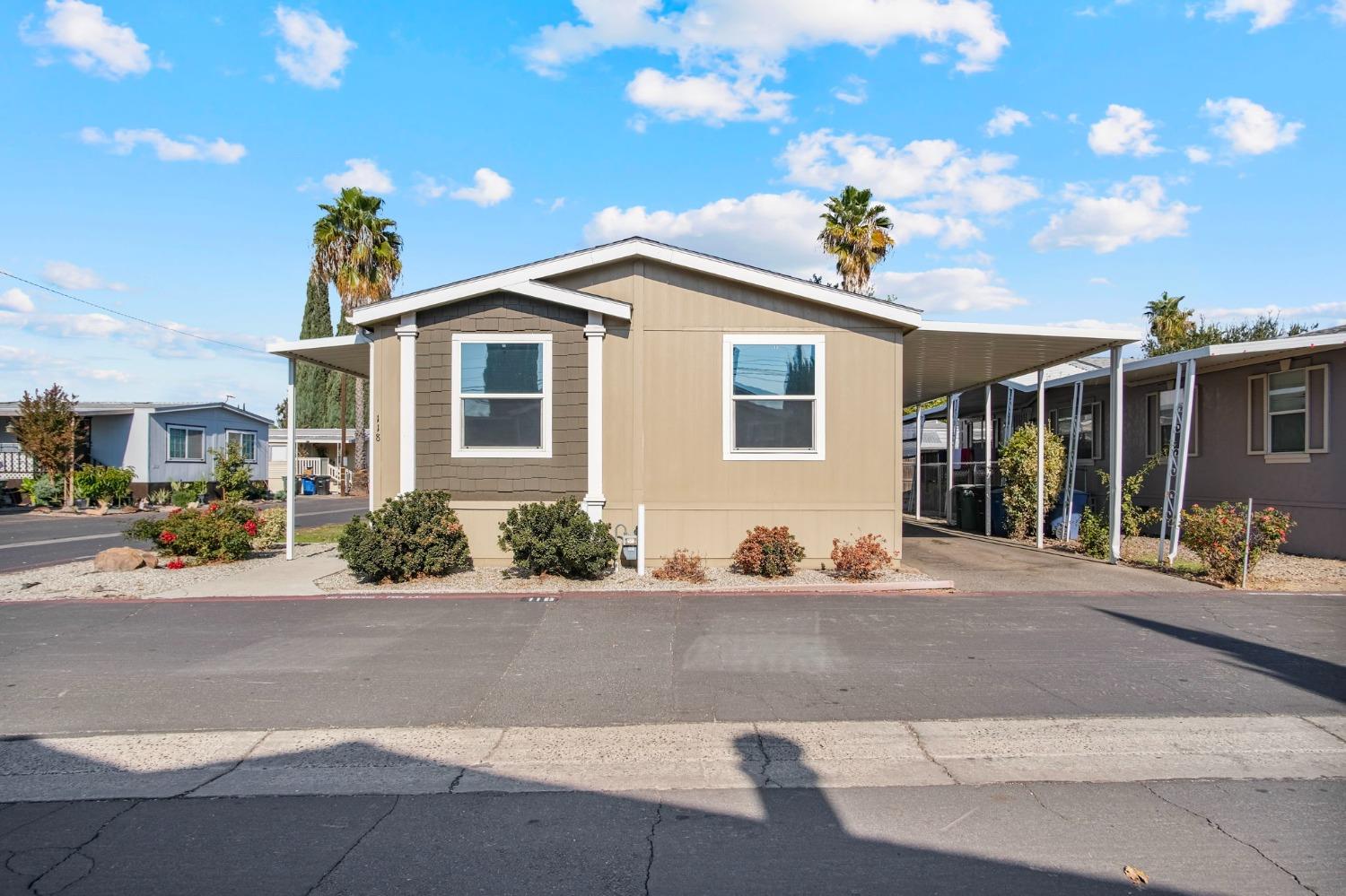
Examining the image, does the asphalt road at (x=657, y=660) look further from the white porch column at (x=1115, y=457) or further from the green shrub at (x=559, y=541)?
the white porch column at (x=1115, y=457)

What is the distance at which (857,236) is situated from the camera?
30.7m

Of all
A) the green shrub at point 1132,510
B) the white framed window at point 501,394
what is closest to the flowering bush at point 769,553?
the white framed window at point 501,394

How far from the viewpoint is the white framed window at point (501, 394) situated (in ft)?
38.9

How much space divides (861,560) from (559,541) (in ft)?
12.3

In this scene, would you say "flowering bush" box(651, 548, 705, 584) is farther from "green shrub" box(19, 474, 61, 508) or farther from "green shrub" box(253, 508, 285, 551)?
"green shrub" box(19, 474, 61, 508)

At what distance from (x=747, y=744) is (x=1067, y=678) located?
2.97 m

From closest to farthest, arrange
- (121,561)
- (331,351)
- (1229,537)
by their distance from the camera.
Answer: (1229,537) → (121,561) → (331,351)

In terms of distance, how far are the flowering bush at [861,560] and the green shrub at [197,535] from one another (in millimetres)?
8733

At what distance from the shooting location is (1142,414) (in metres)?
17.6

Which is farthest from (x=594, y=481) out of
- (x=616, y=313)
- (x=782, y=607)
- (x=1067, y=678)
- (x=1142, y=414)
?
(x=1142, y=414)

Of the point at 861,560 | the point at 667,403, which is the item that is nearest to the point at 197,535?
the point at 667,403

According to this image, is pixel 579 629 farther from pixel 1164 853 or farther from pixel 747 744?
pixel 1164 853

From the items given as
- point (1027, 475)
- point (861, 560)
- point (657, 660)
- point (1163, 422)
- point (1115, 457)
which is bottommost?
point (657, 660)

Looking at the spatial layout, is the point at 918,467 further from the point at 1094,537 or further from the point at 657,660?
the point at 657,660
